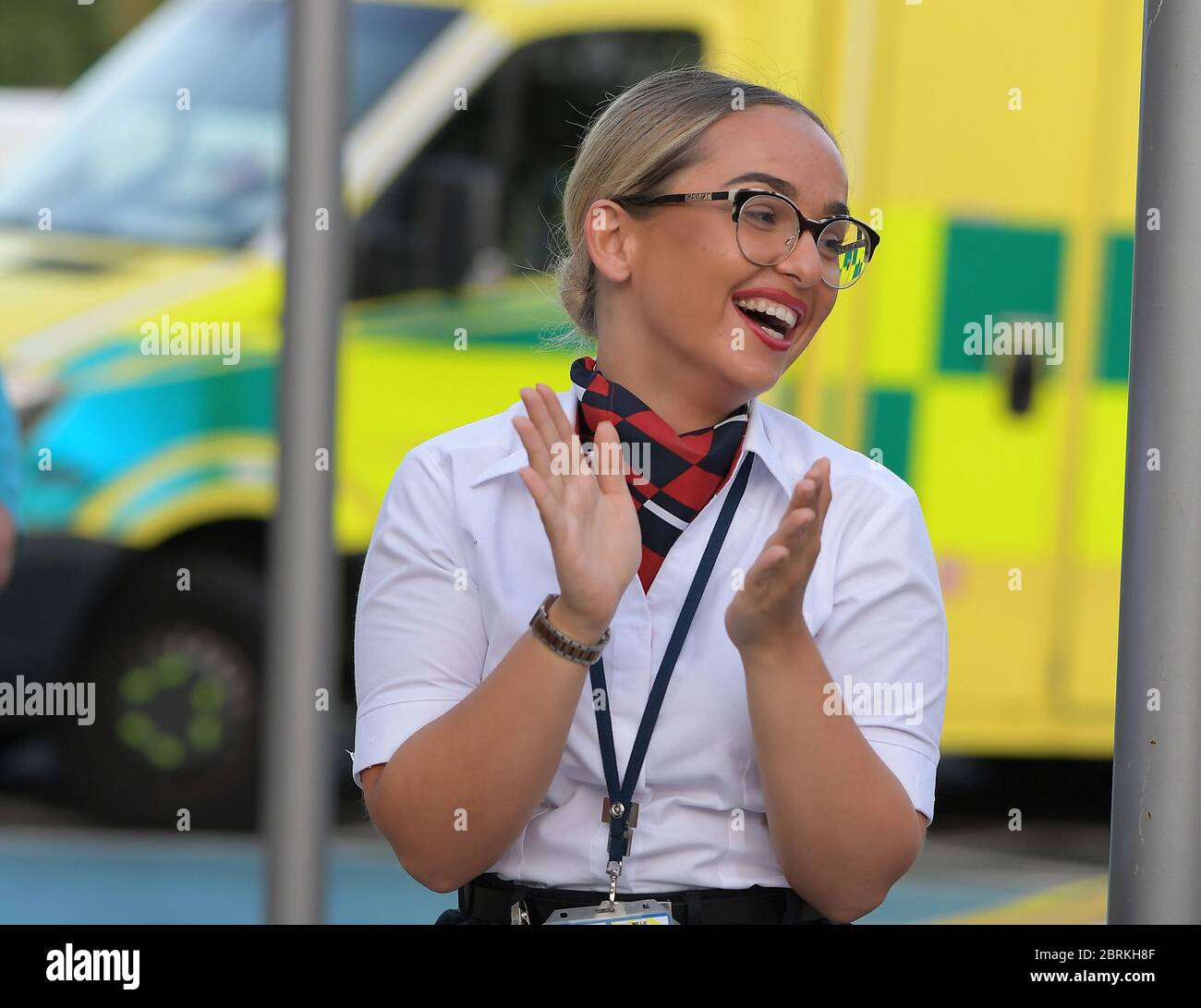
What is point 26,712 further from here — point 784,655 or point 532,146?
point 784,655

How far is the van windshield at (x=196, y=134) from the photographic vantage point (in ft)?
15.9

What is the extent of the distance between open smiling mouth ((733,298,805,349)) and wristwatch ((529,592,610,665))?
0.36 meters

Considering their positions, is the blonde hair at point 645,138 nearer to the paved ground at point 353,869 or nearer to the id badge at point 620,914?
the id badge at point 620,914

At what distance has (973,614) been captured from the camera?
4.82m

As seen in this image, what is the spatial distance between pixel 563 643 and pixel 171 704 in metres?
3.66

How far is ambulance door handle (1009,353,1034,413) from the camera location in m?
4.84

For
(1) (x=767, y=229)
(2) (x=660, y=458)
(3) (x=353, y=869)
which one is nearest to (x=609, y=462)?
(2) (x=660, y=458)

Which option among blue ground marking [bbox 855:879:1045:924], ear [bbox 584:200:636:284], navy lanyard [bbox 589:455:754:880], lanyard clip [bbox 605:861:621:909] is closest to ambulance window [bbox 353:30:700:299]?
blue ground marking [bbox 855:879:1045:924]

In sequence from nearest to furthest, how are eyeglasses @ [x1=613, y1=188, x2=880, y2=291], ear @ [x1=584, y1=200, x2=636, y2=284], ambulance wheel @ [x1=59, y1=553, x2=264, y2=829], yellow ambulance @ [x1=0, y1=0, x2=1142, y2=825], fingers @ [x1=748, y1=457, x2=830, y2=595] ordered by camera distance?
fingers @ [x1=748, y1=457, x2=830, y2=595], eyeglasses @ [x1=613, y1=188, x2=880, y2=291], ear @ [x1=584, y1=200, x2=636, y2=284], yellow ambulance @ [x1=0, y1=0, x2=1142, y2=825], ambulance wheel @ [x1=59, y1=553, x2=264, y2=829]

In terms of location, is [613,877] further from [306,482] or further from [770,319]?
[306,482]

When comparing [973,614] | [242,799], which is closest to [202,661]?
[242,799]

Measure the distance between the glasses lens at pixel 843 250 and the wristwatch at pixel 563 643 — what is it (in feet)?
1.48

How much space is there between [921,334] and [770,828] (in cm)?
338

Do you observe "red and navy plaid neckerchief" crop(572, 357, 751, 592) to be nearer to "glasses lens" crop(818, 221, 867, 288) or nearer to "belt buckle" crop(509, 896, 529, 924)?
"glasses lens" crop(818, 221, 867, 288)
